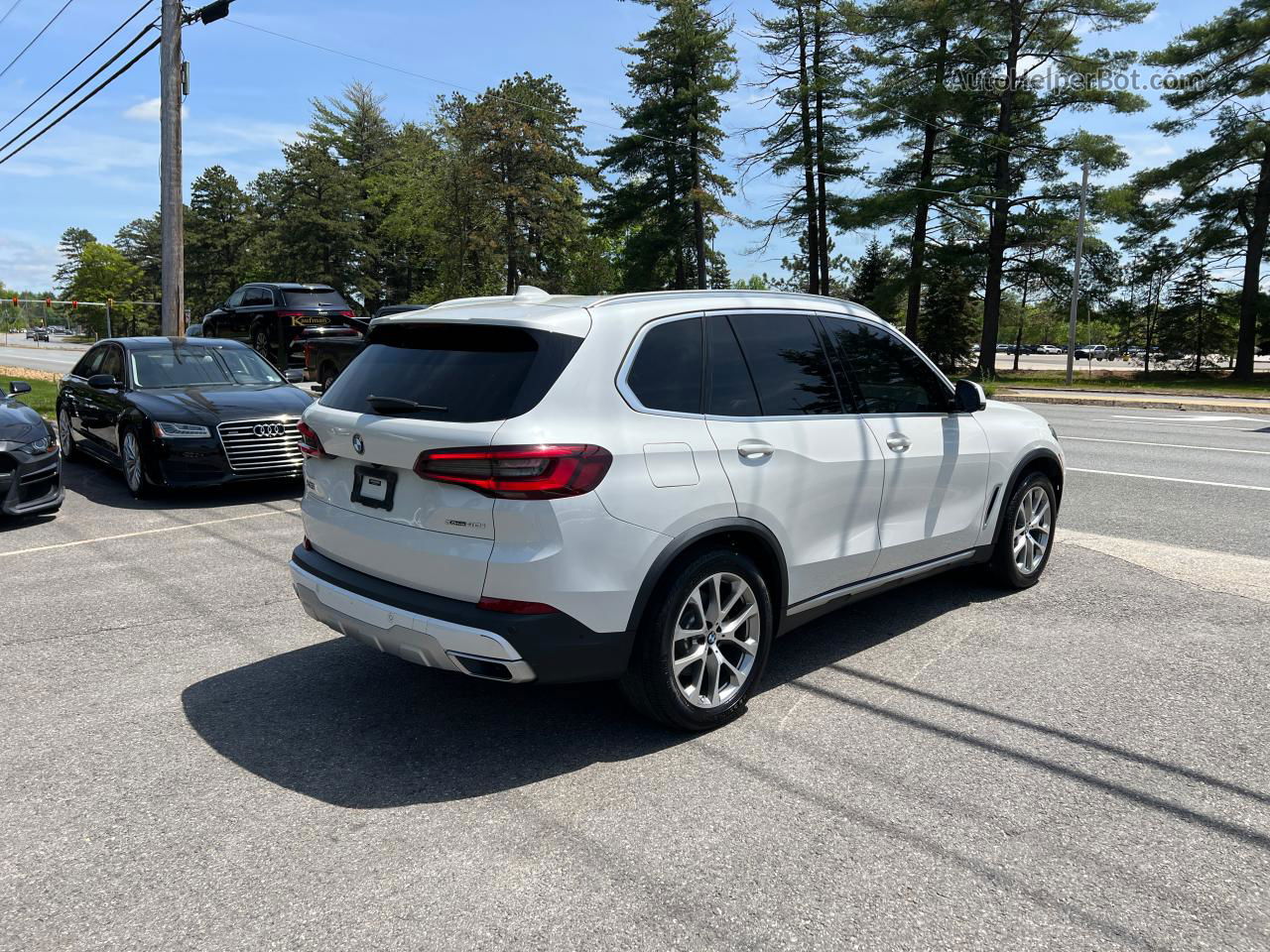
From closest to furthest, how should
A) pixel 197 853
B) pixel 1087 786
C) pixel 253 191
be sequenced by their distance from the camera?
pixel 197 853 < pixel 1087 786 < pixel 253 191

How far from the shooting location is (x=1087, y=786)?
Result: 11.0 feet

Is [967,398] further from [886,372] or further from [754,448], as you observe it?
[754,448]

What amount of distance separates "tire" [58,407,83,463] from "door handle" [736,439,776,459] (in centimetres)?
1005

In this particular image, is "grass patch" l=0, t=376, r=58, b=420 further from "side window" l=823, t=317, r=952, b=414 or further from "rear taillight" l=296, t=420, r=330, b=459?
"side window" l=823, t=317, r=952, b=414

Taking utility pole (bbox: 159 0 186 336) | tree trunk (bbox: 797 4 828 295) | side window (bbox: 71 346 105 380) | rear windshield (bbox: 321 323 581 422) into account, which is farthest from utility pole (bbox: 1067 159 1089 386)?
rear windshield (bbox: 321 323 581 422)

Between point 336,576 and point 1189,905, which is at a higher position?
point 336,576

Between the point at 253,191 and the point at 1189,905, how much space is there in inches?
3225

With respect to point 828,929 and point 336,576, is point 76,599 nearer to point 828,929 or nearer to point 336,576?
point 336,576

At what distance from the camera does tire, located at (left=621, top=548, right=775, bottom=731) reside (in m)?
3.54

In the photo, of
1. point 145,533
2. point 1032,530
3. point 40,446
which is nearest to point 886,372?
point 1032,530

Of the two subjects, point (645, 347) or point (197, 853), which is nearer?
point (197, 853)

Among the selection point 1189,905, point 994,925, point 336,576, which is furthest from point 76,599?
point 1189,905

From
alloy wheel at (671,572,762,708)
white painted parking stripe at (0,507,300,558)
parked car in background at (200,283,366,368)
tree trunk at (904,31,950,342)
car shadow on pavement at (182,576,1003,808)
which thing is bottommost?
car shadow on pavement at (182,576,1003,808)

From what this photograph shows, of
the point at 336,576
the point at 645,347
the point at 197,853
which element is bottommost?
the point at 197,853
